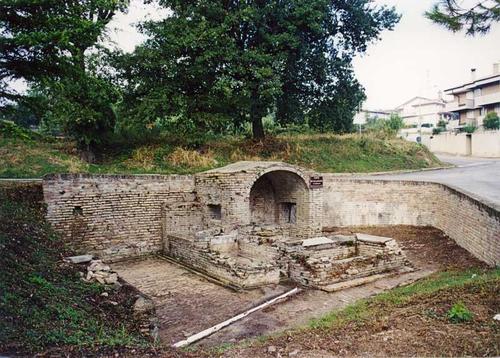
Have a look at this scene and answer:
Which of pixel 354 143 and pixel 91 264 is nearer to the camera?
pixel 91 264

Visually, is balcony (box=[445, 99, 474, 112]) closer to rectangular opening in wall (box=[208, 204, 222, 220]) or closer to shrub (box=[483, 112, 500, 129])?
shrub (box=[483, 112, 500, 129])

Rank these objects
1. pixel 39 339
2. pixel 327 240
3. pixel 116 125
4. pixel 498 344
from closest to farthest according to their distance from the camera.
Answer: pixel 498 344 → pixel 39 339 → pixel 327 240 → pixel 116 125

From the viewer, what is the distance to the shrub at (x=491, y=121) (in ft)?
89.1

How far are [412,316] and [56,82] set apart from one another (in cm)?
776

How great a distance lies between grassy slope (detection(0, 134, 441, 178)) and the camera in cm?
1574

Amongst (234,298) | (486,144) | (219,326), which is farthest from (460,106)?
(219,326)

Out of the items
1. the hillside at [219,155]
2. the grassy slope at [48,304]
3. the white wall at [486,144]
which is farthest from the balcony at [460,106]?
the grassy slope at [48,304]

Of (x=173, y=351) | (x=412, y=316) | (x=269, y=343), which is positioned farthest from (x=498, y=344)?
(x=173, y=351)

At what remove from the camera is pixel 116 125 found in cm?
1955

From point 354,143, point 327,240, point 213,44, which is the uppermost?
point 213,44

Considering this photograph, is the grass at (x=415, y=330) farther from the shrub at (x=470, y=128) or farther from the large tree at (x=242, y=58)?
the shrub at (x=470, y=128)

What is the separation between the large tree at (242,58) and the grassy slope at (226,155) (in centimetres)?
177

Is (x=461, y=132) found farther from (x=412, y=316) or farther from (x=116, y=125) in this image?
(x=412, y=316)

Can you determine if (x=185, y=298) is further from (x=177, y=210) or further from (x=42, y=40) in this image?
(x=42, y=40)
